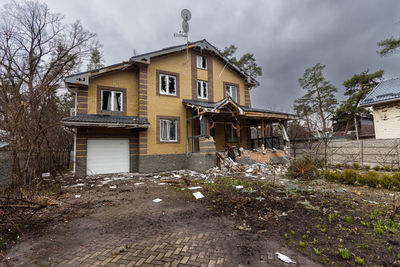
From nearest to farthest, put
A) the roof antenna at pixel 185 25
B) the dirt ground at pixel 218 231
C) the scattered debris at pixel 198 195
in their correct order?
the dirt ground at pixel 218 231 → the scattered debris at pixel 198 195 → the roof antenna at pixel 185 25

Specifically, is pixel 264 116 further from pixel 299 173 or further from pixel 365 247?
pixel 365 247

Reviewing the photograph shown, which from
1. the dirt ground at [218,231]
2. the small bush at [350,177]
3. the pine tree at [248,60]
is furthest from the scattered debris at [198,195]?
the pine tree at [248,60]

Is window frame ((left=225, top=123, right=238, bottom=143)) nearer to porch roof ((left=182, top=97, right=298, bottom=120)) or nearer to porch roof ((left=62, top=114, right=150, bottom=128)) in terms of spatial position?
porch roof ((left=182, top=97, right=298, bottom=120))

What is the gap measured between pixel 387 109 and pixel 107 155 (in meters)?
17.5

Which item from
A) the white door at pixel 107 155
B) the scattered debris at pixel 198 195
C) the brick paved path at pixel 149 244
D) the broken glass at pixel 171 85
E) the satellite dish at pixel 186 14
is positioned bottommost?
the scattered debris at pixel 198 195

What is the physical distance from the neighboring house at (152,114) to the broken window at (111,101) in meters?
0.06

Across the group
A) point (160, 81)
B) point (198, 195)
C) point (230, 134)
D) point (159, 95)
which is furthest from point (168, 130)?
point (198, 195)

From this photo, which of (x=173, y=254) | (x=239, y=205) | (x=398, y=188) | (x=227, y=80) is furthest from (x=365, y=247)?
(x=227, y=80)

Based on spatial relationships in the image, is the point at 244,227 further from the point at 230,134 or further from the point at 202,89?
the point at 202,89

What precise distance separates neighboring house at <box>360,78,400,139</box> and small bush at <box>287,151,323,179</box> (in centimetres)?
642

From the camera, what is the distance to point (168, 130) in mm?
11680

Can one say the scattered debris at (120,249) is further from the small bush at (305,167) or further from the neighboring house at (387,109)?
the neighboring house at (387,109)

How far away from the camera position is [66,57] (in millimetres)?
11805

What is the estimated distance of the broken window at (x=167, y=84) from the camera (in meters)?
11.8
